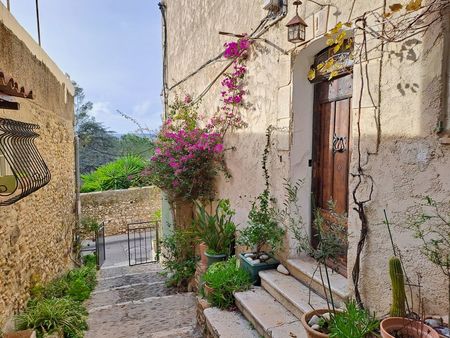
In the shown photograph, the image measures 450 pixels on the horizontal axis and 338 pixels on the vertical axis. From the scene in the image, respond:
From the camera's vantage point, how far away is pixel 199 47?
249 inches

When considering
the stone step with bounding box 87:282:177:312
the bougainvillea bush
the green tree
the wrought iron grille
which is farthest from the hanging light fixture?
the green tree

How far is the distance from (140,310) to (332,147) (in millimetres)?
3707

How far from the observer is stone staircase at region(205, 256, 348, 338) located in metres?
2.64

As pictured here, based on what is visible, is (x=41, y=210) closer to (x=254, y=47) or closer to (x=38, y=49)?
(x=38, y=49)

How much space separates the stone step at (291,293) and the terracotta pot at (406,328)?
807 millimetres

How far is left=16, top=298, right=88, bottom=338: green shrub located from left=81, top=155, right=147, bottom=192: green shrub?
9.80m

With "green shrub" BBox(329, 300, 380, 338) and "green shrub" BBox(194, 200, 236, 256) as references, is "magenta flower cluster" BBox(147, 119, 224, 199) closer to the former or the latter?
"green shrub" BBox(194, 200, 236, 256)

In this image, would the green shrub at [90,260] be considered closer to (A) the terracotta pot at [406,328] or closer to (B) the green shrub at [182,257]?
(B) the green shrub at [182,257]

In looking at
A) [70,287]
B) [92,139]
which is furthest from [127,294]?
[92,139]

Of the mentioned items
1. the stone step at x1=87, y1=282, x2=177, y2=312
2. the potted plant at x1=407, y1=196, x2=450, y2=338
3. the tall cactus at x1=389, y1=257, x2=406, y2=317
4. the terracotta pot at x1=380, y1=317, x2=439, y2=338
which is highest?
the potted plant at x1=407, y1=196, x2=450, y2=338

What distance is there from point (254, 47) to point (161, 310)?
13.2 feet

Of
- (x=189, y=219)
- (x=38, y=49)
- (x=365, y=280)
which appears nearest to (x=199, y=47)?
(x=38, y=49)

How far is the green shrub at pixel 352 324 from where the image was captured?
6.49ft

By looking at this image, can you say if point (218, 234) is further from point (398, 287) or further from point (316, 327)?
point (398, 287)
